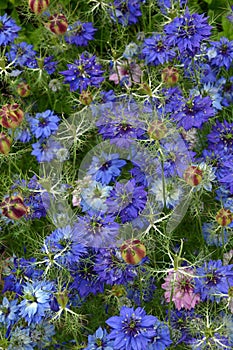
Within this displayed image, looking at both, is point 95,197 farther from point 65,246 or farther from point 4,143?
point 4,143

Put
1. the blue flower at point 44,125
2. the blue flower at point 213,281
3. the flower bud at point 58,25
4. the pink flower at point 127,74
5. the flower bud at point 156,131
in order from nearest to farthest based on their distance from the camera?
the flower bud at point 156,131
the blue flower at point 213,281
the flower bud at point 58,25
the blue flower at point 44,125
the pink flower at point 127,74

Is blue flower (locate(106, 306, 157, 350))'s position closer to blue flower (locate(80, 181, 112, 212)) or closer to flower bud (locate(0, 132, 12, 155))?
blue flower (locate(80, 181, 112, 212))

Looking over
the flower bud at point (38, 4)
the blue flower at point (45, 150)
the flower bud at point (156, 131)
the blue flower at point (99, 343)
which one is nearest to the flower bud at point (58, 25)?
the flower bud at point (38, 4)

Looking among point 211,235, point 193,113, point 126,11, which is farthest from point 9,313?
point 126,11

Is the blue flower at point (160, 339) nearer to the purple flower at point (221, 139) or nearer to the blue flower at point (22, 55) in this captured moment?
the purple flower at point (221, 139)

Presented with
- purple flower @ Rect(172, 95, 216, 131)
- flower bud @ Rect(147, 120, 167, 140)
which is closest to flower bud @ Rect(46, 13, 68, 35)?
purple flower @ Rect(172, 95, 216, 131)

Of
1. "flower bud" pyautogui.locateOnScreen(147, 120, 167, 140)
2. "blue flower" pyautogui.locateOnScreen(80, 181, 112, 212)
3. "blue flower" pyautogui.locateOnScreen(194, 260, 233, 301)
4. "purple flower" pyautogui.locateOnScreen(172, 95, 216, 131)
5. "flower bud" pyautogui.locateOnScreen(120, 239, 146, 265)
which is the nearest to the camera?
"flower bud" pyautogui.locateOnScreen(120, 239, 146, 265)
